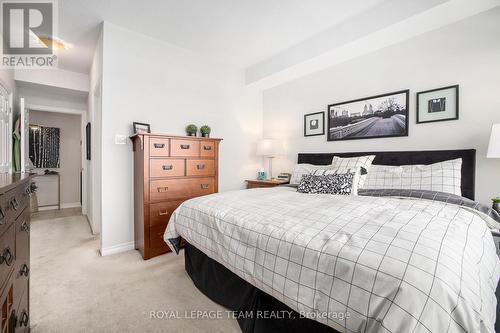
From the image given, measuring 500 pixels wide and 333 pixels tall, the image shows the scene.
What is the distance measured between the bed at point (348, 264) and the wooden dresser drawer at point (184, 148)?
108cm

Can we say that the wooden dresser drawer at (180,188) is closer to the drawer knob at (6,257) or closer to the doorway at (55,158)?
the drawer knob at (6,257)

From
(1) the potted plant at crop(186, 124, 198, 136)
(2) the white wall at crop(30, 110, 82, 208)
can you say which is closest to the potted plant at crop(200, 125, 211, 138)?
(1) the potted plant at crop(186, 124, 198, 136)

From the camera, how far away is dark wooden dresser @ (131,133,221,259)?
2.44m

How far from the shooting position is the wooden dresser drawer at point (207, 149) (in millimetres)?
2891

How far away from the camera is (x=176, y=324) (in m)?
1.48

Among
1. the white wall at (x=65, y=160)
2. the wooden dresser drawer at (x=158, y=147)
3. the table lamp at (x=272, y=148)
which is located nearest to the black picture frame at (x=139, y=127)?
the wooden dresser drawer at (x=158, y=147)

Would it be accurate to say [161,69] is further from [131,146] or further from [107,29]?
[131,146]

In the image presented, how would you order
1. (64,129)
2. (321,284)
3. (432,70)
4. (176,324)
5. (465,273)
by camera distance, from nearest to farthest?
1. (465,273)
2. (321,284)
3. (176,324)
4. (432,70)
5. (64,129)

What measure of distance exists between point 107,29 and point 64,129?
380 centimetres

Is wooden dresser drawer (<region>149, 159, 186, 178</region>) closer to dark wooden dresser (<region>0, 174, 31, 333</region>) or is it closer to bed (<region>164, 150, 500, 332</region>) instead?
bed (<region>164, 150, 500, 332</region>)

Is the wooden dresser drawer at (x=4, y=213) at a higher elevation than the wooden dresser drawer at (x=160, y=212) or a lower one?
higher

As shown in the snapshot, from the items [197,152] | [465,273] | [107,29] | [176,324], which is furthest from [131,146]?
[465,273]

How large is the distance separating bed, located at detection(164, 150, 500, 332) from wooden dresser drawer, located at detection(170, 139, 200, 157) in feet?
3.56

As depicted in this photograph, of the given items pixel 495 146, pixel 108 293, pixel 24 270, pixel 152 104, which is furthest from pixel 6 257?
pixel 495 146
